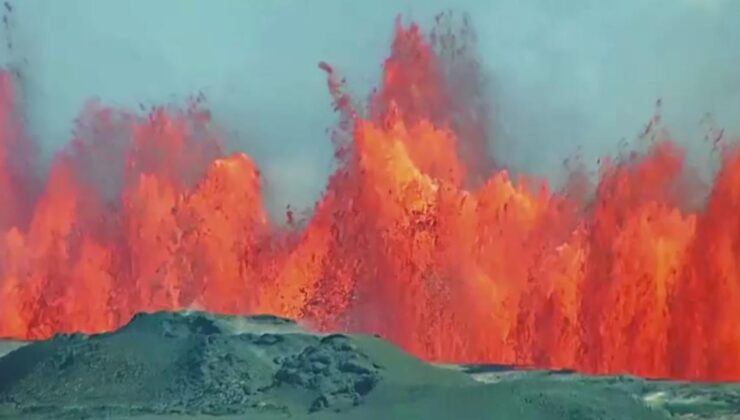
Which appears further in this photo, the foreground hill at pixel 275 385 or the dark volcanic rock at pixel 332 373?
the dark volcanic rock at pixel 332 373

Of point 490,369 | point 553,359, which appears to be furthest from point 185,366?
point 553,359

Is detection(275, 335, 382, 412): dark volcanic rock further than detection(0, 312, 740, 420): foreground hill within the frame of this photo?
Yes

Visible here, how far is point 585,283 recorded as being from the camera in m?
24.3

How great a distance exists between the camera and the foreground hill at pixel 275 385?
17500 mm

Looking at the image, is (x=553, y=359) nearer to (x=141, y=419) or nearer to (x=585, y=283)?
(x=585, y=283)

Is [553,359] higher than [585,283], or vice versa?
[585,283]

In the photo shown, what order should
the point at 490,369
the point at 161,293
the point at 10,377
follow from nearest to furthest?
the point at 10,377 < the point at 490,369 < the point at 161,293

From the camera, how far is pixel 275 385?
63.0 feet

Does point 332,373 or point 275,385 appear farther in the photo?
point 275,385

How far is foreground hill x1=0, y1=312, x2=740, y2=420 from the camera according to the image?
1750 cm

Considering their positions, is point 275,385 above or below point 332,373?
below

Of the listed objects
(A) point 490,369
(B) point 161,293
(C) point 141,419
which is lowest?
(C) point 141,419

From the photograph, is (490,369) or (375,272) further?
(375,272)

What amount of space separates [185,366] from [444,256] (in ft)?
25.8
